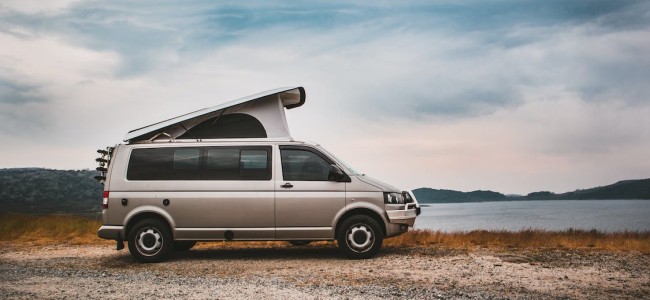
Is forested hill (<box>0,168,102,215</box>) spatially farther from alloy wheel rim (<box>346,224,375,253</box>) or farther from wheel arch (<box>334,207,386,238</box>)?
alloy wheel rim (<box>346,224,375,253</box>)

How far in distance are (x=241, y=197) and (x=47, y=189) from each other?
113 metres

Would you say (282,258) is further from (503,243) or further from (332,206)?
(503,243)

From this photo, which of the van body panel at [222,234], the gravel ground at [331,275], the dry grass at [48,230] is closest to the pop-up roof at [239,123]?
the van body panel at [222,234]

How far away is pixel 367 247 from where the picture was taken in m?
10.2

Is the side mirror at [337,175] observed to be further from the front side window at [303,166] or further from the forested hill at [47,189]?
the forested hill at [47,189]

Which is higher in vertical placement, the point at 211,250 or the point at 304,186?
the point at 304,186

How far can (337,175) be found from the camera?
1026 centimetres

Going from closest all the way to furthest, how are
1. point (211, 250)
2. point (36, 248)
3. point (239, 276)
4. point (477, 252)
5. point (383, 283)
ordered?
point (383, 283) → point (239, 276) → point (477, 252) → point (211, 250) → point (36, 248)

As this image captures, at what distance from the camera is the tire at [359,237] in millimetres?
10227

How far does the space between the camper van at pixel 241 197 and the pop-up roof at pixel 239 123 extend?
262 mm

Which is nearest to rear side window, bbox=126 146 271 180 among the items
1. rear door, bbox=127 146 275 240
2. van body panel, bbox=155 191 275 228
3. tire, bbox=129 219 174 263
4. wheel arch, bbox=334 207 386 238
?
rear door, bbox=127 146 275 240

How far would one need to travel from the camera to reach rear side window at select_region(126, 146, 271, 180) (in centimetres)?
1045

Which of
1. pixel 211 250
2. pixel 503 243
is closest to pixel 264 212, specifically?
pixel 211 250

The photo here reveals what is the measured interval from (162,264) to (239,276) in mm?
2360
